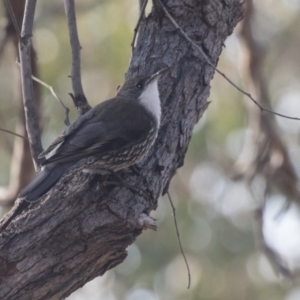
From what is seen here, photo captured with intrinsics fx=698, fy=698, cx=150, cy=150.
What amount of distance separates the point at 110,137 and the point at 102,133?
0.07 metres

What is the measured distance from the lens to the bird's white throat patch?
4.69 metres

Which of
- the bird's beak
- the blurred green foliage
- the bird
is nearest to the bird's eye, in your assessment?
the bird

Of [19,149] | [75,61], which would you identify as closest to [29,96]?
[75,61]

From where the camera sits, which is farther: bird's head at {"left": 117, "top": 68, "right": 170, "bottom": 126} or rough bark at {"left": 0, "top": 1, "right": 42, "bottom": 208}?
rough bark at {"left": 0, "top": 1, "right": 42, "bottom": 208}

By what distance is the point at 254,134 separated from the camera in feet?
23.7

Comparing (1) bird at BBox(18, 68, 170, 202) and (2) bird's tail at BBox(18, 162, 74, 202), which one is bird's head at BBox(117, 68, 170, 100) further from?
(2) bird's tail at BBox(18, 162, 74, 202)

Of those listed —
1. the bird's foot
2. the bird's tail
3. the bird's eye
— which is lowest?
the bird's foot

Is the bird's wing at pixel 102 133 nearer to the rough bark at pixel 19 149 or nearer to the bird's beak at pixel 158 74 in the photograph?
the bird's beak at pixel 158 74

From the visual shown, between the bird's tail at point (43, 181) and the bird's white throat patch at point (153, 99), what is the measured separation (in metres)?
0.74

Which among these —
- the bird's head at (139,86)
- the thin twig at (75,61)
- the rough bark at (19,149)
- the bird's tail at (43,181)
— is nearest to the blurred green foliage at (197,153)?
the rough bark at (19,149)

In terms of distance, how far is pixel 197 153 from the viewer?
9266mm

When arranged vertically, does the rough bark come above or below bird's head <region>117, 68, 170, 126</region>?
above

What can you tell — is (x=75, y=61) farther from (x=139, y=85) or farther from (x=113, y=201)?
(x=113, y=201)

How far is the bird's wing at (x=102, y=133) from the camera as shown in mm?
4371
